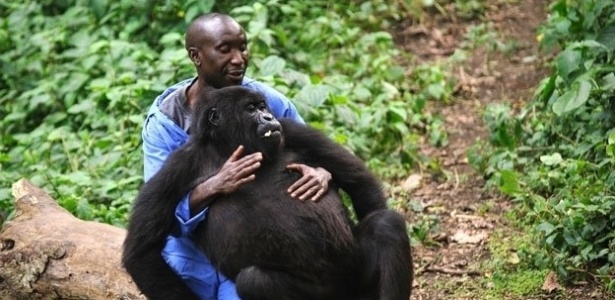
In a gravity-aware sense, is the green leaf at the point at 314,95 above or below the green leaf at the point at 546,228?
below

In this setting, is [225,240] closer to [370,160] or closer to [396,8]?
[370,160]

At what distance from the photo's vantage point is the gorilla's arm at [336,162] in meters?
5.59

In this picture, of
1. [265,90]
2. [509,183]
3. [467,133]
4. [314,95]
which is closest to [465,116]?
[467,133]

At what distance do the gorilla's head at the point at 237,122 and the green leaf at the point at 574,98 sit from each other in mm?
2326

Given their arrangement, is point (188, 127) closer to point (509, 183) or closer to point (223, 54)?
point (223, 54)

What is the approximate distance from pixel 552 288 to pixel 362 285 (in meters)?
1.66

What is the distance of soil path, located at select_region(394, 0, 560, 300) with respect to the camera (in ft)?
23.6

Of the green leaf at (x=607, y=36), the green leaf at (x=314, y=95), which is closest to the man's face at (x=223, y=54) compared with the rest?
the green leaf at (x=314, y=95)

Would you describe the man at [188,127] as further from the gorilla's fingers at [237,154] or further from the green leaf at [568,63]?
the green leaf at [568,63]

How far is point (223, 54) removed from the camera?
18.6 feet

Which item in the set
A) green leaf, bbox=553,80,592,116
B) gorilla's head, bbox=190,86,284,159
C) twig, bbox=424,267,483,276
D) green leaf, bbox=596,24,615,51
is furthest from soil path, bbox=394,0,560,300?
gorilla's head, bbox=190,86,284,159

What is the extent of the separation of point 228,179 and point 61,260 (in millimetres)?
1531

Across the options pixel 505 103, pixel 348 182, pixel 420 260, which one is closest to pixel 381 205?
pixel 348 182

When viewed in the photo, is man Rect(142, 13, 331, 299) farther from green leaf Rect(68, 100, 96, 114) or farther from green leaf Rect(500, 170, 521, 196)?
green leaf Rect(68, 100, 96, 114)
